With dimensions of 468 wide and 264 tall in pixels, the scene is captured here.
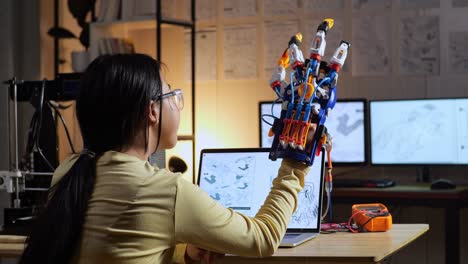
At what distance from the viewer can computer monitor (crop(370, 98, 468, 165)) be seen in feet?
12.5

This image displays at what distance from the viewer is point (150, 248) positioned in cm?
136

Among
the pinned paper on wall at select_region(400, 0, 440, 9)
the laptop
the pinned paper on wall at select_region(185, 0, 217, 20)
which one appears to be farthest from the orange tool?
the pinned paper on wall at select_region(185, 0, 217, 20)

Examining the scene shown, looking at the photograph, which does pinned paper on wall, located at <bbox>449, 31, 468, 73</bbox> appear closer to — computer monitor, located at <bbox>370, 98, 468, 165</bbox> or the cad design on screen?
computer monitor, located at <bbox>370, 98, 468, 165</bbox>

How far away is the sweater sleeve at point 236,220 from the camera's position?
1359 mm

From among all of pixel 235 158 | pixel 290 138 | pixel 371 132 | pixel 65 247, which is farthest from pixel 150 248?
pixel 371 132

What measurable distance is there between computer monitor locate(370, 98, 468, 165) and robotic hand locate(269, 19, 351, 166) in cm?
234

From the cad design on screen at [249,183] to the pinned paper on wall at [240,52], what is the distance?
216 centimetres

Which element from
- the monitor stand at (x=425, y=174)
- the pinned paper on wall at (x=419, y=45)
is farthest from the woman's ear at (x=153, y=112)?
the pinned paper on wall at (x=419, y=45)

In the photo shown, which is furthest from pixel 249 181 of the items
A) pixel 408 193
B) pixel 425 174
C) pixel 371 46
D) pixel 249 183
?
pixel 371 46

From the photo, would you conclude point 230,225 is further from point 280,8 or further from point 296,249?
point 280,8

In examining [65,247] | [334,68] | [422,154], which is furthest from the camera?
[422,154]

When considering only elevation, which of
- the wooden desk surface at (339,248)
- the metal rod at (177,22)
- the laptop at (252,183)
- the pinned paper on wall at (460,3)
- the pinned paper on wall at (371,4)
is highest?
the pinned paper on wall at (371,4)

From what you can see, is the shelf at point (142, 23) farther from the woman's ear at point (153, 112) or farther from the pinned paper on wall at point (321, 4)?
the woman's ear at point (153, 112)

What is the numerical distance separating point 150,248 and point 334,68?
57 cm
